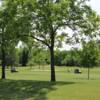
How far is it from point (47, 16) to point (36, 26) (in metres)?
1.40

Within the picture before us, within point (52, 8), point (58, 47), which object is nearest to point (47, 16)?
point (52, 8)

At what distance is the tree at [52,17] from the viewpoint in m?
30.3

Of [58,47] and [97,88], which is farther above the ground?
[58,47]

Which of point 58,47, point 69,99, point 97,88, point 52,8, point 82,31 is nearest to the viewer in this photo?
point 69,99

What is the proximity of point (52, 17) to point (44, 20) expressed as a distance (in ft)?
2.46

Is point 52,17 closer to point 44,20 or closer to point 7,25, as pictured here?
point 44,20

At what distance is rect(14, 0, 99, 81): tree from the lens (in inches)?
1193

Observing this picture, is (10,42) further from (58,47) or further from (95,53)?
(95,53)

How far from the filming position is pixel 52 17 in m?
30.0

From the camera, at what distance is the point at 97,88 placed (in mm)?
22891

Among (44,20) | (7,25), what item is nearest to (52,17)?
(44,20)

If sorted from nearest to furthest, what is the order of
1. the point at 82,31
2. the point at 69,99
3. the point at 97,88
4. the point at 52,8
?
the point at 69,99 < the point at 97,88 < the point at 52,8 < the point at 82,31

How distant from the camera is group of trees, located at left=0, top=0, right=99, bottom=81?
3042 centimetres

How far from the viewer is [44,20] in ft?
99.3
